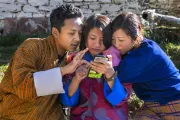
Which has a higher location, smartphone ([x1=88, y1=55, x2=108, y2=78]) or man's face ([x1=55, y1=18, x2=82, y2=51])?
man's face ([x1=55, y1=18, x2=82, y2=51])

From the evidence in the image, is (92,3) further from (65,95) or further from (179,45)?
(65,95)

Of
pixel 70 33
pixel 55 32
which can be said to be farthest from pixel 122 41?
pixel 55 32

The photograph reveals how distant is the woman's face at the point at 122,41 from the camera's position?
2.42 m

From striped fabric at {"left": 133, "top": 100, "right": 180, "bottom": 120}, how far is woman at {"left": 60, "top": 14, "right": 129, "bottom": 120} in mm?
157

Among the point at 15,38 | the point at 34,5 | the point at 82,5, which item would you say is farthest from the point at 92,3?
the point at 15,38

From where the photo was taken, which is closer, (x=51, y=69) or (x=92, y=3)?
(x=51, y=69)

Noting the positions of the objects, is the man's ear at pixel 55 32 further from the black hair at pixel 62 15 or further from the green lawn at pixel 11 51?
the green lawn at pixel 11 51

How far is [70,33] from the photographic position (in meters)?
2.46

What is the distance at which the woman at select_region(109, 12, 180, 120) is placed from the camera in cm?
240

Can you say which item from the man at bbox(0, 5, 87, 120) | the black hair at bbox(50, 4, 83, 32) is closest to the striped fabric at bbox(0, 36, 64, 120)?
the man at bbox(0, 5, 87, 120)

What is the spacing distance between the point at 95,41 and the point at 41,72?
1.55 feet

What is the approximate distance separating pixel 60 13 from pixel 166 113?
1.08 meters

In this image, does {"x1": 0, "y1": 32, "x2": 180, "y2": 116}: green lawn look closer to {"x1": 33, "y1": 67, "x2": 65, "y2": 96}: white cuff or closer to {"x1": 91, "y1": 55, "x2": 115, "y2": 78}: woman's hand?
{"x1": 33, "y1": 67, "x2": 65, "y2": 96}: white cuff

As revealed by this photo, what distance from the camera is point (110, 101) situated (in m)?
2.45
